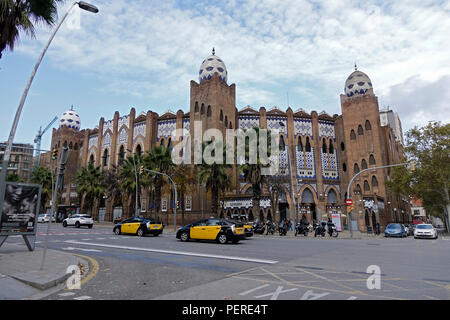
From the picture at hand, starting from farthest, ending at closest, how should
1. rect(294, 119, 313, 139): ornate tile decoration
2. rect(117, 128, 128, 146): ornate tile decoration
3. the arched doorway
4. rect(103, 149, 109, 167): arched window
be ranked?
rect(103, 149, 109, 167): arched window < rect(117, 128, 128, 146): ornate tile decoration < rect(294, 119, 313, 139): ornate tile decoration < the arched doorway

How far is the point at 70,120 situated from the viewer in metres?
56.9

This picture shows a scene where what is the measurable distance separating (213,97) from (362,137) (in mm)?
20905

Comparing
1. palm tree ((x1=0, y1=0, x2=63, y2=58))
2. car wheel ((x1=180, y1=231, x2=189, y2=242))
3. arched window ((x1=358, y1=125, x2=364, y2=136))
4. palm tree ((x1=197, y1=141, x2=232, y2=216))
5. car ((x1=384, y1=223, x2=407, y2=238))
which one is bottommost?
car ((x1=384, y1=223, x2=407, y2=238))

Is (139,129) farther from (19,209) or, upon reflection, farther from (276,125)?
(19,209)

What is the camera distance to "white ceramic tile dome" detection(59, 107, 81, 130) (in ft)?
185

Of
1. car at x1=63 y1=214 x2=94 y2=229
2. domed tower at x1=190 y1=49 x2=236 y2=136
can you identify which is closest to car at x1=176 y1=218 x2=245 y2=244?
car at x1=63 y1=214 x2=94 y2=229

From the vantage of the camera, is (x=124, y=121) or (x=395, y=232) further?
(x=124, y=121)

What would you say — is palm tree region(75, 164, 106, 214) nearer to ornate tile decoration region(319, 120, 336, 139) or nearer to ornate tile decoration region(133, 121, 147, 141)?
ornate tile decoration region(133, 121, 147, 141)

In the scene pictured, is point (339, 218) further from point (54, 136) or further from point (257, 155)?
point (54, 136)

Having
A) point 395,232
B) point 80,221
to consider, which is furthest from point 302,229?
point 80,221

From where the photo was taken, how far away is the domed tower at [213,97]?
38.4 m

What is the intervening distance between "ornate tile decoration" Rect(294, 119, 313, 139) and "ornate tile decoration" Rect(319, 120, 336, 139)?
5.86 feet

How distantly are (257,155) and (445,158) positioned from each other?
23.2 m
